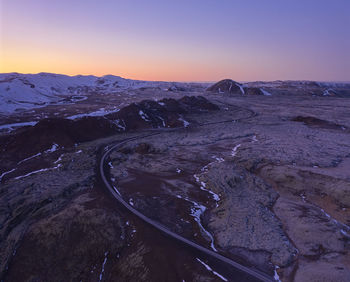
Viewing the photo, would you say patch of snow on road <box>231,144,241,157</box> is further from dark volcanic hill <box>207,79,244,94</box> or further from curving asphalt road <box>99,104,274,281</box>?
dark volcanic hill <box>207,79,244,94</box>

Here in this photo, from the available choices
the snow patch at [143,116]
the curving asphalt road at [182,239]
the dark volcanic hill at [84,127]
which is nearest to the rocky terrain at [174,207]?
the dark volcanic hill at [84,127]

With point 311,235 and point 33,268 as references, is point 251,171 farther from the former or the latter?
point 33,268

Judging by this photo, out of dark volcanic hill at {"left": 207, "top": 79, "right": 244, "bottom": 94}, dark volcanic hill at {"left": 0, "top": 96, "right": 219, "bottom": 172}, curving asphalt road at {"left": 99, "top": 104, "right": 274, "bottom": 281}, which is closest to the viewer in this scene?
curving asphalt road at {"left": 99, "top": 104, "right": 274, "bottom": 281}

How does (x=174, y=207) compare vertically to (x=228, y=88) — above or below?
below

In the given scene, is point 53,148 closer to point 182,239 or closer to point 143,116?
point 143,116

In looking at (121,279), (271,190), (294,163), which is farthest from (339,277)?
(294,163)

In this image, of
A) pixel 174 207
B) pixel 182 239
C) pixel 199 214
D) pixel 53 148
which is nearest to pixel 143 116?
pixel 53 148

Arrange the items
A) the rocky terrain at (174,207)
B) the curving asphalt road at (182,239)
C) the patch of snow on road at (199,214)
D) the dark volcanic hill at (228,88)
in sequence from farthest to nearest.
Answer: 1. the dark volcanic hill at (228,88)
2. the patch of snow on road at (199,214)
3. the rocky terrain at (174,207)
4. the curving asphalt road at (182,239)

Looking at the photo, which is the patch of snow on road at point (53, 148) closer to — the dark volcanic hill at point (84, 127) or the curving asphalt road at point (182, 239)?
the dark volcanic hill at point (84, 127)

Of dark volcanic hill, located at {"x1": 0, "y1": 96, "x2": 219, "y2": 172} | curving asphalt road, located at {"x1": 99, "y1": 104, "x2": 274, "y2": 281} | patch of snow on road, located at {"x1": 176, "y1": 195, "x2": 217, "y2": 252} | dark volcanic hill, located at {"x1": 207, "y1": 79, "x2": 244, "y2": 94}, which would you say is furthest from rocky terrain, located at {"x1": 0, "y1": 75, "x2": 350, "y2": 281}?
dark volcanic hill, located at {"x1": 207, "y1": 79, "x2": 244, "y2": 94}

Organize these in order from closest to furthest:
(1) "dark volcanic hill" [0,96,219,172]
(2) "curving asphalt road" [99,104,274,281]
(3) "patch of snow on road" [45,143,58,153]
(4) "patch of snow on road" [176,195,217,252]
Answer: (2) "curving asphalt road" [99,104,274,281], (4) "patch of snow on road" [176,195,217,252], (3) "patch of snow on road" [45,143,58,153], (1) "dark volcanic hill" [0,96,219,172]
